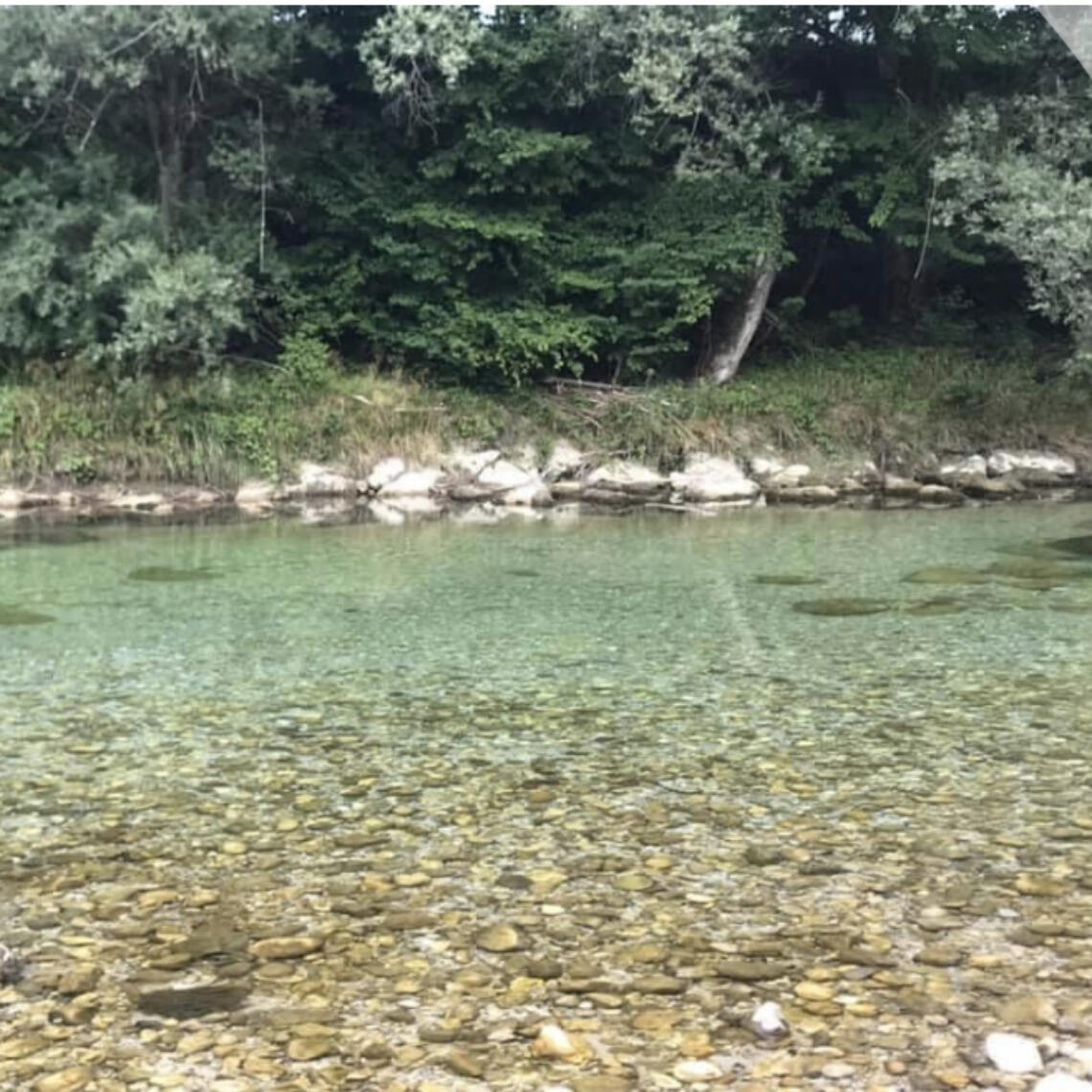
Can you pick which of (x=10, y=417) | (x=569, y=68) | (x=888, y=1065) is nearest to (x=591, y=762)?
(x=888, y=1065)

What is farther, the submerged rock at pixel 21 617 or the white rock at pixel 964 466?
the white rock at pixel 964 466

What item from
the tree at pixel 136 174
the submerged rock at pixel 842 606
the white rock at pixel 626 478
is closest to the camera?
the submerged rock at pixel 842 606

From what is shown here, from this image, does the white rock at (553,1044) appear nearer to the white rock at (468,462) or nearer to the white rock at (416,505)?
the white rock at (416,505)

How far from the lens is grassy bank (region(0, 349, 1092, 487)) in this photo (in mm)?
17156

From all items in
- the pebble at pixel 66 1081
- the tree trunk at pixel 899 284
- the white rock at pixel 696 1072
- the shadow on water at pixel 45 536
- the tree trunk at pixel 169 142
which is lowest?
the shadow on water at pixel 45 536

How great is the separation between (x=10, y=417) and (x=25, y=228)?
2.70m

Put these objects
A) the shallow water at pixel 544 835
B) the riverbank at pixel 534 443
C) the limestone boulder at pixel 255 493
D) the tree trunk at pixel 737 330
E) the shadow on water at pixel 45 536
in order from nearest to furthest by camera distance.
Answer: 1. the shallow water at pixel 544 835
2. the shadow on water at pixel 45 536
3. the riverbank at pixel 534 443
4. the limestone boulder at pixel 255 493
5. the tree trunk at pixel 737 330

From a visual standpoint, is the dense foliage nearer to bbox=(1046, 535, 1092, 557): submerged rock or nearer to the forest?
the forest

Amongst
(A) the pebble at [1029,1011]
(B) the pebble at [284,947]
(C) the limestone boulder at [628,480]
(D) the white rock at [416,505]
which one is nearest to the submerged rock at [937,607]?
(A) the pebble at [1029,1011]

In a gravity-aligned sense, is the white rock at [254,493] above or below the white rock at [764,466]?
below

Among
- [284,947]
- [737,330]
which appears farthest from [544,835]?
[737,330]

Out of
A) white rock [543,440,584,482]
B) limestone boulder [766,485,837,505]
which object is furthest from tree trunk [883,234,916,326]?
white rock [543,440,584,482]

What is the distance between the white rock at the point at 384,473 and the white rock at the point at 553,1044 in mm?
14978

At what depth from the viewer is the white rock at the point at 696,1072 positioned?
2859 millimetres
